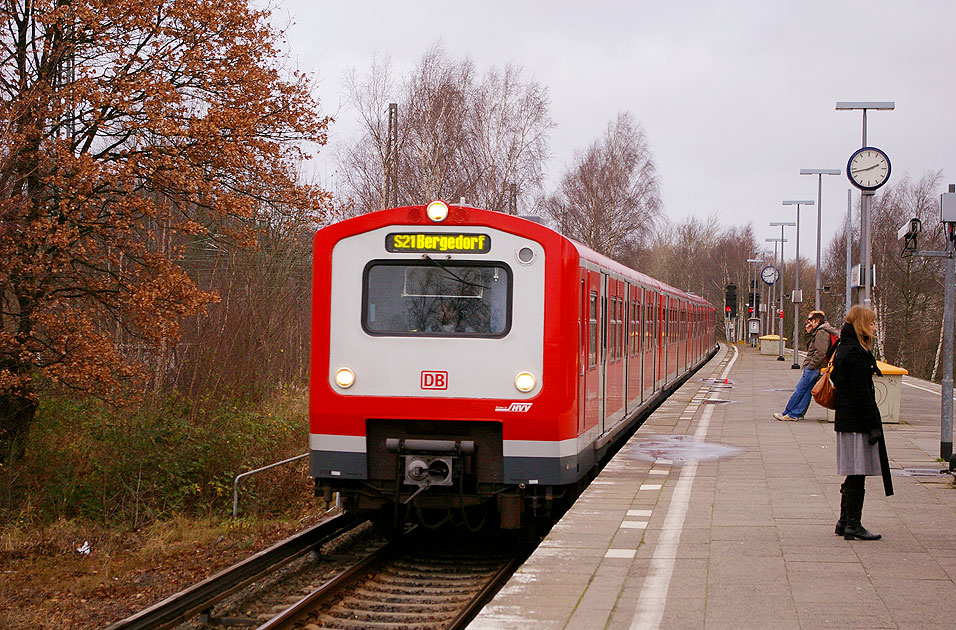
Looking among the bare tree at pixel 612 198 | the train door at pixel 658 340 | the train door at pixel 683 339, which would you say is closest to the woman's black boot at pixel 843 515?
the train door at pixel 658 340

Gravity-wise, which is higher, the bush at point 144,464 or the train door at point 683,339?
the train door at point 683,339

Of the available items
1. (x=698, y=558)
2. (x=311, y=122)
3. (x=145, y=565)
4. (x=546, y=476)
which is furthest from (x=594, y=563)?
(x=311, y=122)

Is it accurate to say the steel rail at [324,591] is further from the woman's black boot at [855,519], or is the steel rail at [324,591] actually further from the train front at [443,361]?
the woman's black boot at [855,519]

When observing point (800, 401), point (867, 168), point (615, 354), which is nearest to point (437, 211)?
point (615, 354)

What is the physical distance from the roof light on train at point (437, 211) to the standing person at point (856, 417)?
3.27m

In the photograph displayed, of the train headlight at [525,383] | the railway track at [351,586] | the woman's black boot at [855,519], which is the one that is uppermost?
the train headlight at [525,383]

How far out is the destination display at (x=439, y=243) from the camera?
28.5 ft

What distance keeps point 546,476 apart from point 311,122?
9.45m

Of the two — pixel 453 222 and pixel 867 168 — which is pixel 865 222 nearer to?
pixel 867 168

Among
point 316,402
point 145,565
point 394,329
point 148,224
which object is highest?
point 148,224

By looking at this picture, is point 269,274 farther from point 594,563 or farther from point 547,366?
point 594,563

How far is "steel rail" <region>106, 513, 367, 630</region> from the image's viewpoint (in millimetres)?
7242

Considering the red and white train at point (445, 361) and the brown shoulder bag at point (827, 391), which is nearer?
the brown shoulder bag at point (827, 391)

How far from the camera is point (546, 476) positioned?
8477 millimetres
